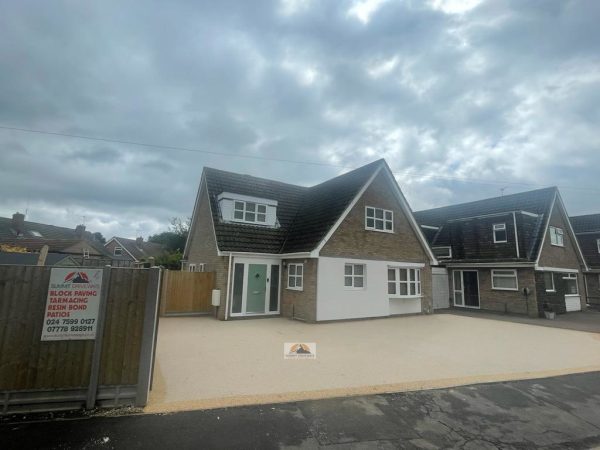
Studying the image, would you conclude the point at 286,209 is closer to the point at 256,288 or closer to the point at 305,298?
the point at 256,288

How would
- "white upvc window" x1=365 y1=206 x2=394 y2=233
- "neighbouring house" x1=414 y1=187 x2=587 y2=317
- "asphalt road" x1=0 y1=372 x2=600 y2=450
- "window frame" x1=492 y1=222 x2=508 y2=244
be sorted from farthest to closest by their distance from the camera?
1. "window frame" x1=492 y1=222 x2=508 y2=244
2. "neighbouring house" x1=414 y1=187 x2=587 y2=317
3. "white upvc window" x1=365 y1=206 x2=394 y2=233
4. "asphalt road" x1=0 y1=372 x2=600 y2=450

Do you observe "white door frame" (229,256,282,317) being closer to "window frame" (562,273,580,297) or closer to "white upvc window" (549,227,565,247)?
"white upvc window" (549,227,565,247)

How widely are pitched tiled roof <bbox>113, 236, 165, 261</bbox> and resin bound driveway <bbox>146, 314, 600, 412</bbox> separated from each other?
145 feet

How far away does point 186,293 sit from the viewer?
15.2 m

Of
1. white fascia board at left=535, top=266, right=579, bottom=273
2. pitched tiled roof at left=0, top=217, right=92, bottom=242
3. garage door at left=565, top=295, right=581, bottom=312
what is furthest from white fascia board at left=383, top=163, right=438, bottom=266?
pitched tiled roof at left=0, top=217, right=92, bottom=242

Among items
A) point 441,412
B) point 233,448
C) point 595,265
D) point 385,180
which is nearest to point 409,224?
point 385,180

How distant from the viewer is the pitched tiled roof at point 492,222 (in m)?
19.0

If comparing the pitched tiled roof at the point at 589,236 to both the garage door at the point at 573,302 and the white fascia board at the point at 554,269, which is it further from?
the garage door at the point at 573,302

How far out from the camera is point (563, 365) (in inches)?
317

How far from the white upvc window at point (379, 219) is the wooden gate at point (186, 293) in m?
8.35

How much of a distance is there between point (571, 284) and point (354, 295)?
17567 mm

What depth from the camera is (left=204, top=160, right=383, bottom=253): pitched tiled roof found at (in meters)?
14.9

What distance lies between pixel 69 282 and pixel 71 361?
1190 mm

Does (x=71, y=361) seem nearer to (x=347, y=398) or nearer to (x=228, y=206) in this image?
(x=347, y=398)
